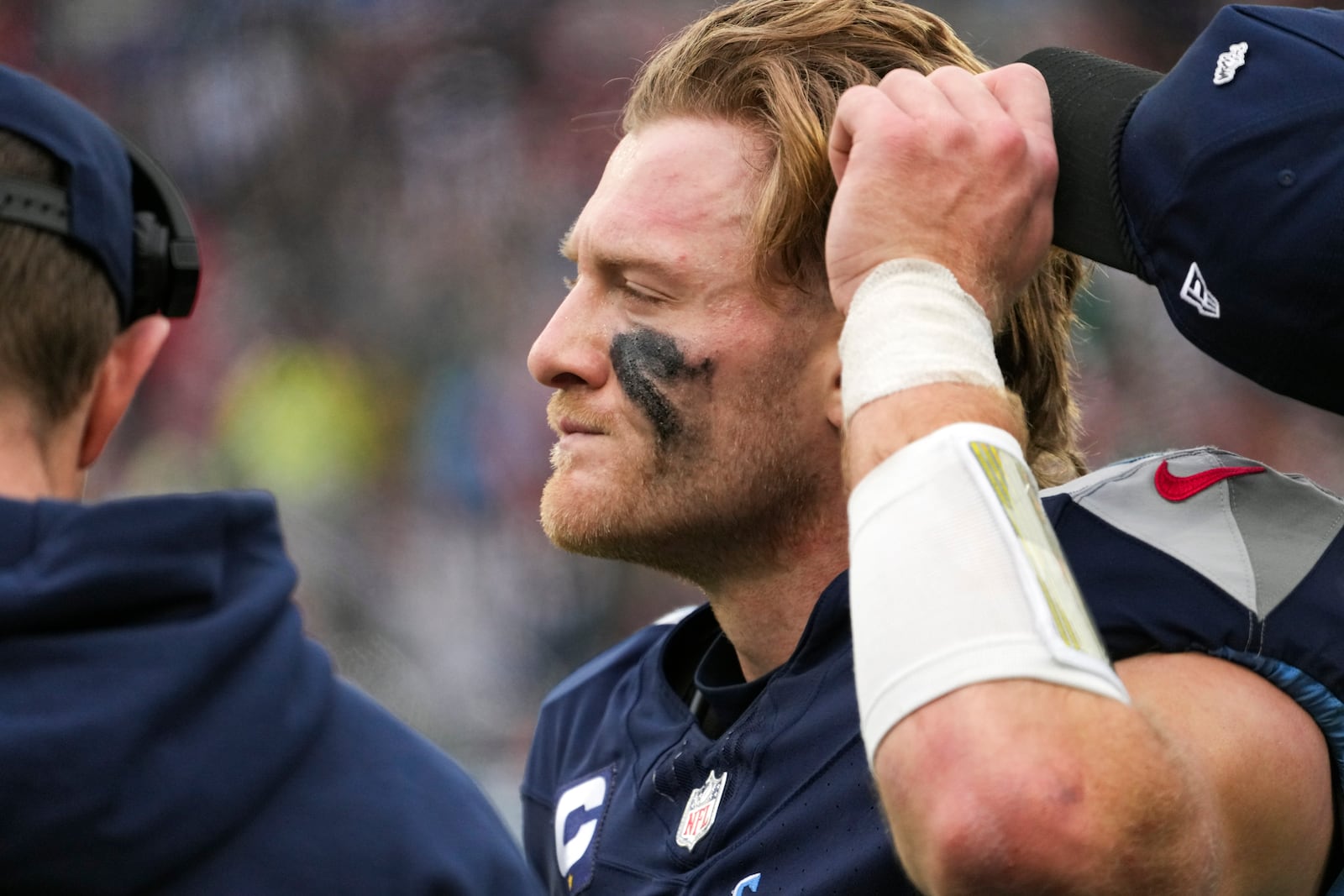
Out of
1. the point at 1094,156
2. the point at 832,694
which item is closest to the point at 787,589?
the point at 832,694

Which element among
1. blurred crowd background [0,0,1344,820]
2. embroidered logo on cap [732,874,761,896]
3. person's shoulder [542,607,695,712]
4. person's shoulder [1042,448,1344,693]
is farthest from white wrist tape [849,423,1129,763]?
blurred crowd background [0,0,1344,820]

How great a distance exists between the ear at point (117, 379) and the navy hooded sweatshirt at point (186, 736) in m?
0.16

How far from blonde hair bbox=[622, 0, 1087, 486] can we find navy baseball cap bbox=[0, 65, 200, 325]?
89 centimetres

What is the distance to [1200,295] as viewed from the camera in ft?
4.40

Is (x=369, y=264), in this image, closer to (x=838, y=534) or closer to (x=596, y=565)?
(x=596, y=565)

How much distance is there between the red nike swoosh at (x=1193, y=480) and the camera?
152 centimetres

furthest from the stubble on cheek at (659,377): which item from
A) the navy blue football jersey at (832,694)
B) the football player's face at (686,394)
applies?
the navy blue football jersey at (832,694)

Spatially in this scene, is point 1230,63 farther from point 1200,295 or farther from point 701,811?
point 701,811

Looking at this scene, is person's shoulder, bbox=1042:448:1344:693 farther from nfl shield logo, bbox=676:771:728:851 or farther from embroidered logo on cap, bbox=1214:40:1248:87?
nfl shield logo, bbox=676:771:728:851

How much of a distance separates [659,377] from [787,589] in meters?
0.33

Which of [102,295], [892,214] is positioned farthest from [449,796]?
[892,214]

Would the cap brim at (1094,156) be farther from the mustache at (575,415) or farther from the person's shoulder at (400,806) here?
the person's shoulder at (400,806)

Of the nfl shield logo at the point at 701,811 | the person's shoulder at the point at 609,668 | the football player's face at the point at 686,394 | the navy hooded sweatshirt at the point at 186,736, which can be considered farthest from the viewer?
the person's shoulder at the point at 609,668

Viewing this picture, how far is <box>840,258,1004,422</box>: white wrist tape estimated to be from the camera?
4.19 feet
